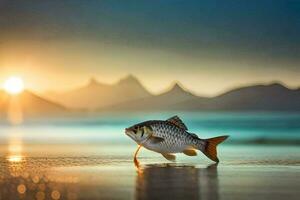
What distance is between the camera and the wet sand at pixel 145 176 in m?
8.21

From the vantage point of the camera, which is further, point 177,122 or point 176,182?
point 177,122

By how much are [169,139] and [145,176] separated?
140 cm

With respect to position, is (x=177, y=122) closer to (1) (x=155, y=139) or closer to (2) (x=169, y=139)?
(2) (x=169, y=139)

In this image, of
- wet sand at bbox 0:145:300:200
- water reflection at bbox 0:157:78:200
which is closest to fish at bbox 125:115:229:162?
wet sand at bbox 0:145:300:200

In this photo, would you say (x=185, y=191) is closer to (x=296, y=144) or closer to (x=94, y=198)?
(x=94, y=198)

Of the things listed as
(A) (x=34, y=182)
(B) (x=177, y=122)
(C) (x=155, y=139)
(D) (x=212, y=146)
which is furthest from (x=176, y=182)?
(B) (x=177, y=122)

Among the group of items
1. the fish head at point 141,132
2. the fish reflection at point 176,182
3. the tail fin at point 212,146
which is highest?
the fish head at point 141,132

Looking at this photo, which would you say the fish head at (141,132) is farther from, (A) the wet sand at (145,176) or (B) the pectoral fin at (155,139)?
(A) the wet sand at (145,176)

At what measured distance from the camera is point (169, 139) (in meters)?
11.2

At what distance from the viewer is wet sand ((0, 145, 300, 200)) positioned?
821cm

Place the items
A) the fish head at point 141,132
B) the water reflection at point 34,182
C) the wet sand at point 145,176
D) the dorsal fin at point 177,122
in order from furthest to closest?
the dorsal fin at point 177,122, the fish head at point 141,132, the wet sand at point 145,176, the water reflection at point 34,182

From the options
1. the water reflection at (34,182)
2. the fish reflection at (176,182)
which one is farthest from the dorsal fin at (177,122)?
the water reflection at (34,182)

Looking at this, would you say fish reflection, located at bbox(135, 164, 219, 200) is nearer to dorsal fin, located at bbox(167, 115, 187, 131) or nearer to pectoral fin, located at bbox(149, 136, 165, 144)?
pectoral fin, located at bbox(149, 136, 165, 144)

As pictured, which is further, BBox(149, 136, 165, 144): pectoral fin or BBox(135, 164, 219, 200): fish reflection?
BBox(149, 136, 165, 144): pectoral fin
